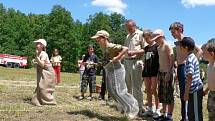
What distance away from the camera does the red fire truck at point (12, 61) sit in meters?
68.5

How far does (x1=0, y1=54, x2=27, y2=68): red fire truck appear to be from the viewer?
68.5m

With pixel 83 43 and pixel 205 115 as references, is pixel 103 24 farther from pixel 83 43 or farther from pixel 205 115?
pixel 205 115

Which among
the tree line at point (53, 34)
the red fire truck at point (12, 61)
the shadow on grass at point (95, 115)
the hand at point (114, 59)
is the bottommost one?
the shadow on grass at point (95, 115)

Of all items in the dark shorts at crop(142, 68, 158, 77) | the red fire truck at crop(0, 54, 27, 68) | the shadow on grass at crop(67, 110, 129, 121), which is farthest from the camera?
the red fire truck at crop(0, 54, 27, 68)

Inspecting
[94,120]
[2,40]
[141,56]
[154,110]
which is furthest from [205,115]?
[2,40]

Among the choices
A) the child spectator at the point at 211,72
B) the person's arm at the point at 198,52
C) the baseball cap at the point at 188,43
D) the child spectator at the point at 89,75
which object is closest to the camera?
the child spectator at the point at 211,72

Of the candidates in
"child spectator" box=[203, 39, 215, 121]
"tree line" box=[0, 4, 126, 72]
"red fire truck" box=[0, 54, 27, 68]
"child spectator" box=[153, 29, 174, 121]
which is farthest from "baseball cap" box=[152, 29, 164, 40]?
"tree line" box=[0, 4, 126, 72]

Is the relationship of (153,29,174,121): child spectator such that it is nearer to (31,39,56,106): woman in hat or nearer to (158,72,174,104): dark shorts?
(158,72,174,104): dark shorts

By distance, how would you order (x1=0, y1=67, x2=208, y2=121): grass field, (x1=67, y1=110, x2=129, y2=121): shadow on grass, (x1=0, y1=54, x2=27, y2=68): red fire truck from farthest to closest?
1. (x1=0, y1=54, x2=27, y2=68): red fire truck
2. (x1=67, y1=110, x2=129, y2=121): shadow on grass
3. (x1=0, y1=67, x2=208, y2=121): grass field

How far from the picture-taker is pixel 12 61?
70.6 metres

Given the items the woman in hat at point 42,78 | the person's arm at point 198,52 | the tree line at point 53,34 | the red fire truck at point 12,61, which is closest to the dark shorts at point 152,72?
the person's arm at point 198,52

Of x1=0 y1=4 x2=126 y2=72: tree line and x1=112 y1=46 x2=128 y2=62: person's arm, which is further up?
x1=0 y1=4 x2=126 y2=72: tree line

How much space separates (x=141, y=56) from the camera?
10.6m

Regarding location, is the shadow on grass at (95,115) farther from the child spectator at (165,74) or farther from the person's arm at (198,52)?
the person's arm at (198,52)
